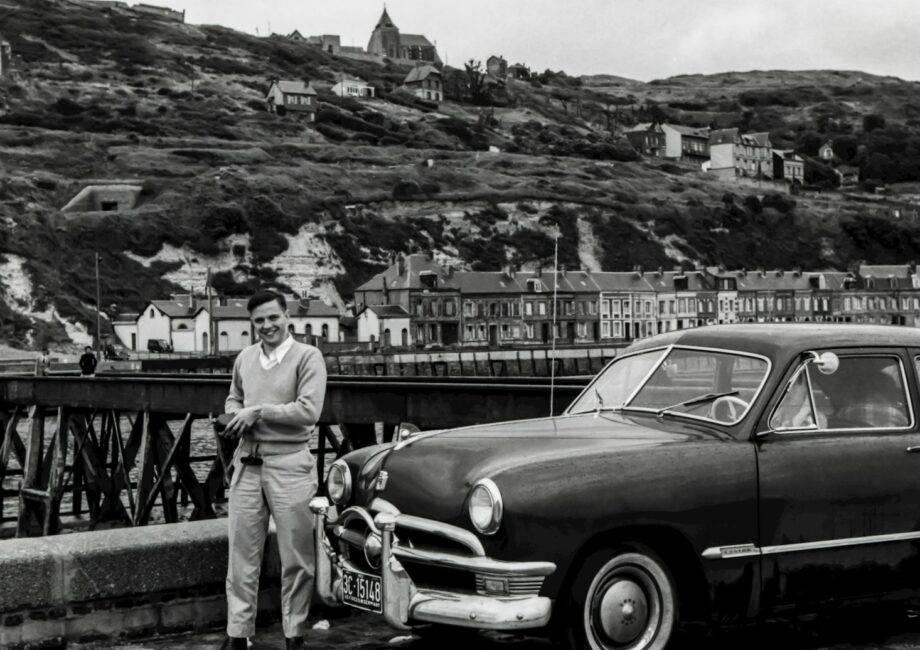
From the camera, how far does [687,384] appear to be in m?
7.83

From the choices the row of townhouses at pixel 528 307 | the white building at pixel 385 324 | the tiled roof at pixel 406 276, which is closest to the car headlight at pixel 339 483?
the row of townhouses at pixel 528 307

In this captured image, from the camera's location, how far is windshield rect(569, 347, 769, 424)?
24.5ft

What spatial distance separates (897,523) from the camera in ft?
24.4

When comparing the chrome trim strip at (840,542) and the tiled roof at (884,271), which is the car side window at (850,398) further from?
the tiled roof at (884,271)

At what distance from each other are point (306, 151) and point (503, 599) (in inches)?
6075

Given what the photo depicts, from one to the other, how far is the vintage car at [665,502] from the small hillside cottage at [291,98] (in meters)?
184

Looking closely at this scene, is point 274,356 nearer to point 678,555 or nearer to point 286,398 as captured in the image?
point 286,398

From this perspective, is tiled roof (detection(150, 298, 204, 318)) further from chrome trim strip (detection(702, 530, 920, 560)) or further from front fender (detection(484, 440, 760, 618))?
front fender (detection(484, 440, 760, 618))

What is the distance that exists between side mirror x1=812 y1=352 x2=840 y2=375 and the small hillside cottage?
184 m

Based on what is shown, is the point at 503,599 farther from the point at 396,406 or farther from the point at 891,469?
the point at 396,406

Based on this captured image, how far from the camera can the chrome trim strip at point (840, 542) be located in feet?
23.2

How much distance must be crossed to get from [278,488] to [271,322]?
106 centimetres

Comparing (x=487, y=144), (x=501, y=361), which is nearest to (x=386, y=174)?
(x=487, y=144)

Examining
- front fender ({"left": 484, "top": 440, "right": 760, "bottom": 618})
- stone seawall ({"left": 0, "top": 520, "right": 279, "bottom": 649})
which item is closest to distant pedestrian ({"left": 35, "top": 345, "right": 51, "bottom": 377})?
stone seawall ({"left": 0, "top": 520, "right": 279, "bottom": 649})
